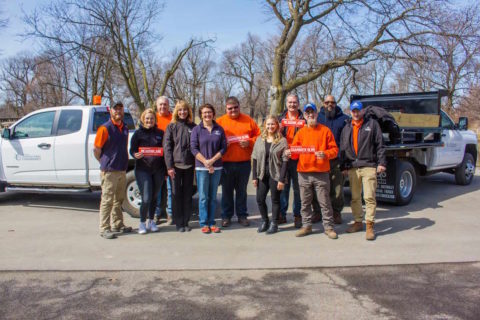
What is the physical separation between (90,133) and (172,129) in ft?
6.57

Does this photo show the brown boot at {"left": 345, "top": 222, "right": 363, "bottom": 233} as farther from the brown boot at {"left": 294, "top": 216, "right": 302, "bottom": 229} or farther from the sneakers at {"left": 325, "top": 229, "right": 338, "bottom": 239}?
the brown boot at {"left": 294, "top": 216, "right": 302, "bottom": 229}

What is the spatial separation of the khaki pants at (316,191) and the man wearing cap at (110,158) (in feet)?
8.53

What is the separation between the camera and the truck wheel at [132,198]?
6.53 m

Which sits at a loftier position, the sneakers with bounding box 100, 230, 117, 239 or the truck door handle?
the truck door handle

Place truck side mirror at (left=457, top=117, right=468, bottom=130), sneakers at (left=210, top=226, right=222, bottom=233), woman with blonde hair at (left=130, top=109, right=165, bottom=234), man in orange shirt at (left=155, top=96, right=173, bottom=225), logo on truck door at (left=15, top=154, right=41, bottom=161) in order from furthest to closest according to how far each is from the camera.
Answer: truck side mirror at (left=457, top=117, right=468, bottom=130) < logo on truck door at (left=15, top=154, right=41, bottom=161) < man in orange shirt at (left=155, top=96, right=173, bottom=225) < sneakers at (left=210, top=226, right=222, bottom=233) < woman with blonde hair at (left=130, top=109, right=165, bottom=234)

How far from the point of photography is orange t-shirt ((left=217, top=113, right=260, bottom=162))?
19.4 feet

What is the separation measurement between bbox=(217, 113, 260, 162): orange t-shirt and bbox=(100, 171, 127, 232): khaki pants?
1600mm

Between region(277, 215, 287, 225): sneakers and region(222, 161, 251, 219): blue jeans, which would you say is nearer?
region(222, 161, 251, 219): blue jeans

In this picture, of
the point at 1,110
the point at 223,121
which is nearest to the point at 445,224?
the point at 223,121

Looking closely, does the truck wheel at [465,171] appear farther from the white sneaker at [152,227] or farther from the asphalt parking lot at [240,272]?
the white sneaker at [152,227]

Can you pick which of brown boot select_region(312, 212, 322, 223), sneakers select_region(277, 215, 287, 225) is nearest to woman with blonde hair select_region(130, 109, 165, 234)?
sneakers select_region(277, 215, 287, 225)

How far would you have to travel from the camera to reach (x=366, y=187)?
5441mm

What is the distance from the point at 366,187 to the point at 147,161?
3174 millimetres

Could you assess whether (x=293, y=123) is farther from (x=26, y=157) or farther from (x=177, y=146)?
(x=26, y=157)
